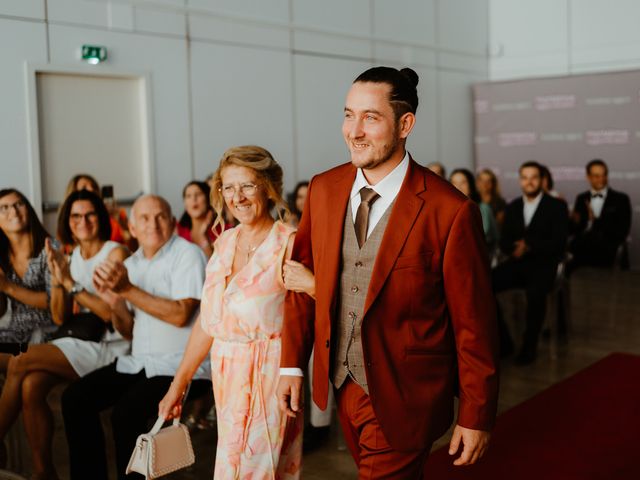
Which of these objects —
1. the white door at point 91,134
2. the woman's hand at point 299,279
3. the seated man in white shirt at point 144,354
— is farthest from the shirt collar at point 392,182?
the white door at point 91,134

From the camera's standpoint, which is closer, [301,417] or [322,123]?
[301,417]

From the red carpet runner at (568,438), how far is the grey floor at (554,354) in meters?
0.35

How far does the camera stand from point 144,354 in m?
3.70

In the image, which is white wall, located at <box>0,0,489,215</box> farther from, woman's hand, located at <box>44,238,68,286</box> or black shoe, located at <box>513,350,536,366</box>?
black shoe, located at <box>513,350,536,366</box>

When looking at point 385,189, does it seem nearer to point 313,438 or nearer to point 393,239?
point 393,239

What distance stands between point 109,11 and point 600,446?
5.97 meters

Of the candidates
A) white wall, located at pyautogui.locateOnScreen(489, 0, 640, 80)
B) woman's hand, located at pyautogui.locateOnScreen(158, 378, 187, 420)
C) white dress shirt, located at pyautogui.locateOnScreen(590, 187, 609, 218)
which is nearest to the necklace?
woman's hand, located at pyautogui.locateOnScreen(158, 378, 187, 420)

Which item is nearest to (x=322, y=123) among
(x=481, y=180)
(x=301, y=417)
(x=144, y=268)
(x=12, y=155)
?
(x=481, y=180)

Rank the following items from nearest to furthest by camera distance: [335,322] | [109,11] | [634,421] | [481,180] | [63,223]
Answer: [335,322] → [634,421] → [63,223] → [109,11] → [481,180]

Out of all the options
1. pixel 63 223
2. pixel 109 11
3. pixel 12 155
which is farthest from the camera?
pixel 109 11

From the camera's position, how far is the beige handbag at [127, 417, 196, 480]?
281 cm

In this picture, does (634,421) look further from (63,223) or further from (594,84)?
(594,84)

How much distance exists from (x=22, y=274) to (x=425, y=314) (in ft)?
9.99

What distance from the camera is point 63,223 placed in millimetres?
4680
